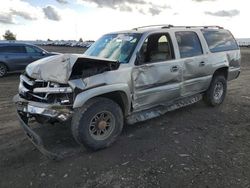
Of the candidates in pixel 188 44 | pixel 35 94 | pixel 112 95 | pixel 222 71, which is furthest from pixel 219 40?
pixel 35 94

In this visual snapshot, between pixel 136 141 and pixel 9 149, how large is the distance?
7.10 ft

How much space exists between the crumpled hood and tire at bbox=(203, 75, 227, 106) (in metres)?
4.02

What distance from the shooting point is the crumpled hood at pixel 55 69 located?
4.73 m

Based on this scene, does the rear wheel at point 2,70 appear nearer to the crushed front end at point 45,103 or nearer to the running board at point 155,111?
the crushed front end at point 45,103

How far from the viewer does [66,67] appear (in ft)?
15.6

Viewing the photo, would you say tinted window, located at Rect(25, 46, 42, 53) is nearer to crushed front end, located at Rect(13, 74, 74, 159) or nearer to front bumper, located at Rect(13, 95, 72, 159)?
crushed front end, located at Rect(13, 74, 74, 159)

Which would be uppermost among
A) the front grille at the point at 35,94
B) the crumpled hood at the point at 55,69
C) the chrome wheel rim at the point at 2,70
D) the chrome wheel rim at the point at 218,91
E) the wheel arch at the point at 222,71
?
the crumpled hood at the point at 55,69

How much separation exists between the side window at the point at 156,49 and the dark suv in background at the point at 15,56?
36.6 ft

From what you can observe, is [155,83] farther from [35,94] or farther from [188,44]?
[35,94]

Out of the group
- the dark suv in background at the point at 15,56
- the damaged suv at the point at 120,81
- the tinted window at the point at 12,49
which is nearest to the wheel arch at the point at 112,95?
the damaged suv at the point at 120,81

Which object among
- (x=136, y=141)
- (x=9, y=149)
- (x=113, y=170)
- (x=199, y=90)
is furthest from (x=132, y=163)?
(x=199, y=90)

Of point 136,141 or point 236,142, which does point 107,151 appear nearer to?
point 136,141

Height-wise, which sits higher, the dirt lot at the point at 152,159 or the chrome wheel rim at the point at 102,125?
the chrome wheel rim at the point at 102,125

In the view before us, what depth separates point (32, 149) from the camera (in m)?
5.31
